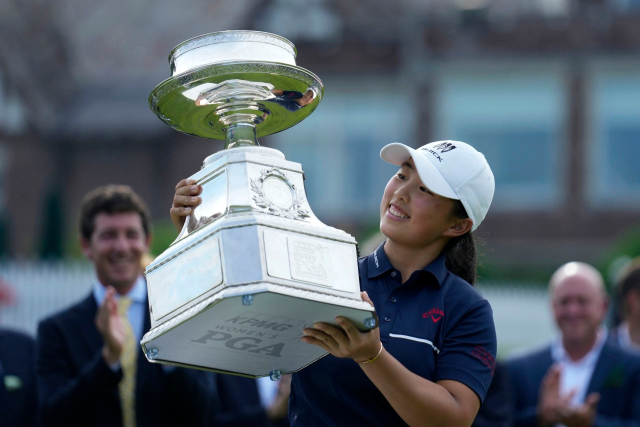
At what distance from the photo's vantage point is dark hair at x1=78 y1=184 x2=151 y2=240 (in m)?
4.72

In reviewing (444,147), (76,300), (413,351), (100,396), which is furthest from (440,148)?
(76,300)

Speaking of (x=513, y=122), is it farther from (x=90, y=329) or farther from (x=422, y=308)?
(x=422, y=308)

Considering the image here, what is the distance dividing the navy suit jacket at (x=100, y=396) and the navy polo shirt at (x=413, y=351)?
1324 mm

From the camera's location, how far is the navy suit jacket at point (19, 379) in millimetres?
4465

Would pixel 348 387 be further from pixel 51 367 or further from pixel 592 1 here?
pixel 592 1

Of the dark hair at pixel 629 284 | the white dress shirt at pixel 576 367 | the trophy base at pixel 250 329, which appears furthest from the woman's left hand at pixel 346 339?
the dark hair at pixel 629 284

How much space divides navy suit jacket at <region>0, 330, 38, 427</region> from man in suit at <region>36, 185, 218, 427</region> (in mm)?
386

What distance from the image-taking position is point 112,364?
401cm

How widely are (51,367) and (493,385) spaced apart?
8.42 ft

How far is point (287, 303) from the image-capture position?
2.47 m

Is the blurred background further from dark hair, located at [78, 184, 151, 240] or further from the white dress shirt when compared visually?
dark hair, located at [78, 184, 151, 240]

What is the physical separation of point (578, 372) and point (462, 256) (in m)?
3.02

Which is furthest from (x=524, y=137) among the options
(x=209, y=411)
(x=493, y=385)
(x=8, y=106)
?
(x=209, y=411)

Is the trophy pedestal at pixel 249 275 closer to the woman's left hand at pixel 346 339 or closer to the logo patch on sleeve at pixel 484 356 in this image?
the woman's left hand at pixel 346 339
